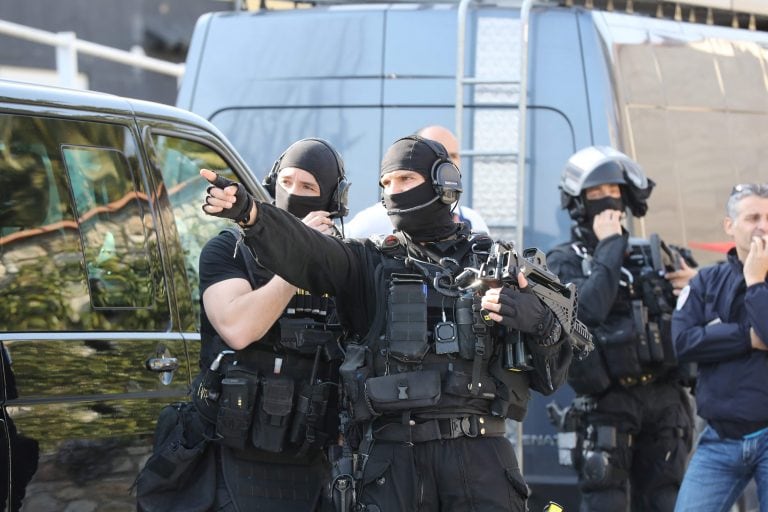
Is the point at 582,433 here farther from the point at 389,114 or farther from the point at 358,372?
the point at 358,372

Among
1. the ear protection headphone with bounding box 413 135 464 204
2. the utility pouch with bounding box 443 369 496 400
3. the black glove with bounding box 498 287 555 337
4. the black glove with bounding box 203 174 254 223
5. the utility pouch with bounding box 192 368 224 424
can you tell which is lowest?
the utility pouch with bounding box 192 368 224 424

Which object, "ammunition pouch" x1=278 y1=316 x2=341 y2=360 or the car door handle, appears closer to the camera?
"ammunition pouch" x1=278 y1=316 x2=341 y2=360

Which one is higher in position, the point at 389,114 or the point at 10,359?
the point at 389,114

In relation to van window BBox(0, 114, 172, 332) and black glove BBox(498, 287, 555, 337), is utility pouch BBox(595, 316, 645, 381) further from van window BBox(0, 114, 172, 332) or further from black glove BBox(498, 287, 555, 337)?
van window BBox(0, 114, 172, 332)

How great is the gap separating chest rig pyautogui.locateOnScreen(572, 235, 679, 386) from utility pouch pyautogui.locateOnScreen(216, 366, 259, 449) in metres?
2.06

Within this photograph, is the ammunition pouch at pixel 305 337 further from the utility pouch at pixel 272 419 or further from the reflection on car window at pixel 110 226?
the reflection on car window at pixel 110 226

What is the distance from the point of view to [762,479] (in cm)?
488

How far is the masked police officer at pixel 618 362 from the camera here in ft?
18.2

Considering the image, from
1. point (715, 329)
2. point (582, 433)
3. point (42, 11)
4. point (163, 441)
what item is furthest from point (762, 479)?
point (42, 11)

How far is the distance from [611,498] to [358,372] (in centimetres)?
222

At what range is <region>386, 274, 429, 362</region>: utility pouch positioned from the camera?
369 cm

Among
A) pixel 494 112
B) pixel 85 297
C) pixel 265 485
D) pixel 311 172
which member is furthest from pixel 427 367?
pixel 494 112

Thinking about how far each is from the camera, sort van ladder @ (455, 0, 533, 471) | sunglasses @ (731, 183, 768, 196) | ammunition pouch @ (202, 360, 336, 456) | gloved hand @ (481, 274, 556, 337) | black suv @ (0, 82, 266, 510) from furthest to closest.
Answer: van ladder @ (455, 0, 533, 471)
sunglasses @ (731, 183, 768, 196)
ammunition pouch @ (202, 360, 336, 456)
black suv @ (0, 82, 266, 510)
gloved hand @ (481, 274, 556, 337)

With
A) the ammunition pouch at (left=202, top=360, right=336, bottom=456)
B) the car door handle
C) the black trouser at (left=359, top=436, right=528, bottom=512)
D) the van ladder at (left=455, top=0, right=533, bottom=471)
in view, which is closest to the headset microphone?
the ammunition pouch at (left=202, top=360, right=336, bottom=456)
